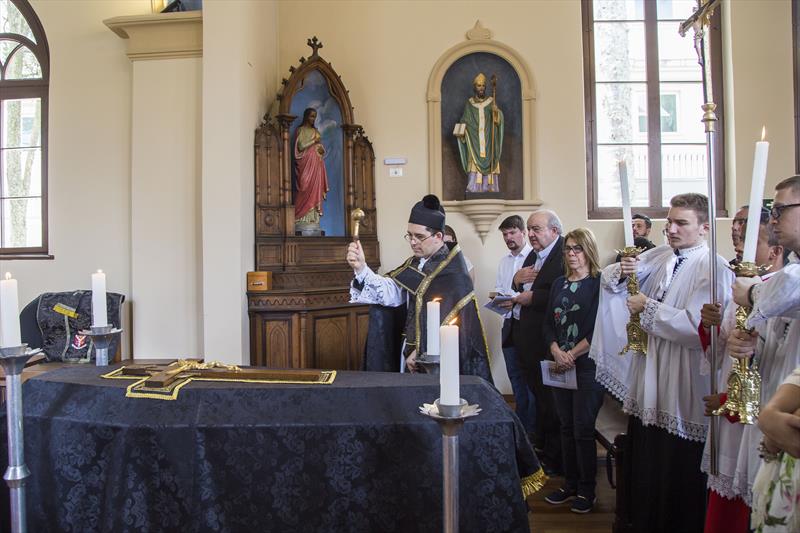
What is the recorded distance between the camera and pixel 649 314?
8.81 ft

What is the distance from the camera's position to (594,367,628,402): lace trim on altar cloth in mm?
3160

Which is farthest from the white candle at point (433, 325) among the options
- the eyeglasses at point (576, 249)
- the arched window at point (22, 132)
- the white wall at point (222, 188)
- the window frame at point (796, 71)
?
the window frame at point (796, 71)

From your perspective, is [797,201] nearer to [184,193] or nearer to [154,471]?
[154,471]

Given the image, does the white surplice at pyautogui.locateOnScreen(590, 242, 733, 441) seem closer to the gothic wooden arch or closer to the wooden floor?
the wooden floor

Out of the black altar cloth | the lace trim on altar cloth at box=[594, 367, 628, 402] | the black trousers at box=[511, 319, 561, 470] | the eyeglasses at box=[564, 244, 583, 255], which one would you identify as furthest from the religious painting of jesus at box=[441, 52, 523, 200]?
the black altar cloth

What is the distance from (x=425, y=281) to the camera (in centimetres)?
327

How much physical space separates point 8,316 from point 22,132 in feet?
17.2

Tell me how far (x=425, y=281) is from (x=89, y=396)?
166 centimetres

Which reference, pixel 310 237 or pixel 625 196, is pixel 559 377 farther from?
pixel 310 237

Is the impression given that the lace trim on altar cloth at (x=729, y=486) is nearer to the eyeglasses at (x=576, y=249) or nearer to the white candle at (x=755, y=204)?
the white candle at (x=755, y=204)

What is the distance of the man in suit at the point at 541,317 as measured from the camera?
4125 millimetres

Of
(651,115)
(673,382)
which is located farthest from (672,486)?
(651,115)

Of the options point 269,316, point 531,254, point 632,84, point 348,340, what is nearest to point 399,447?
point 531,254

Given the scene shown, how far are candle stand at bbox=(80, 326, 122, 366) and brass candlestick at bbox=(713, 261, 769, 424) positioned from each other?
7.43 feet
